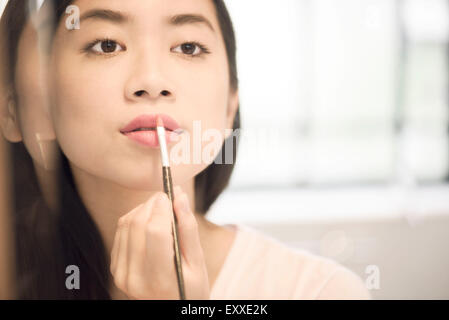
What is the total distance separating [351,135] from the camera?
2.15ft

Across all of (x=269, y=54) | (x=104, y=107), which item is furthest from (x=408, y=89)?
(x=104, y=107)

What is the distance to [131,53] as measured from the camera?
0.51 metres

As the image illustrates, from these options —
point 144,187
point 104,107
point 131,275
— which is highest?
point 104,107

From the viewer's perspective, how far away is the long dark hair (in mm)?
583

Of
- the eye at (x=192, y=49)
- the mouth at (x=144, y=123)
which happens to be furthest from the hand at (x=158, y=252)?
the eye at (x=192, y=49)

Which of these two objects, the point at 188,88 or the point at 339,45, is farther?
the point at 339,45

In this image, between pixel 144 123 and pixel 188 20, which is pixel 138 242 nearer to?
pixel 144 123

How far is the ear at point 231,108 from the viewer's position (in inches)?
23.2

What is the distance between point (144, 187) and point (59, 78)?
20 cm

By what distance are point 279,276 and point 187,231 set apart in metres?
0.22

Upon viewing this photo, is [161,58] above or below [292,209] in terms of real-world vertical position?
above

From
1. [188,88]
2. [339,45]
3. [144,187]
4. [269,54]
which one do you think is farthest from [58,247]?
[339,45]

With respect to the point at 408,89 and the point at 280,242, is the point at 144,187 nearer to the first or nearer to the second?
the point at 280,242

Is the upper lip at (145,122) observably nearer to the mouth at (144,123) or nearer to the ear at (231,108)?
the mouth at (144,123)
